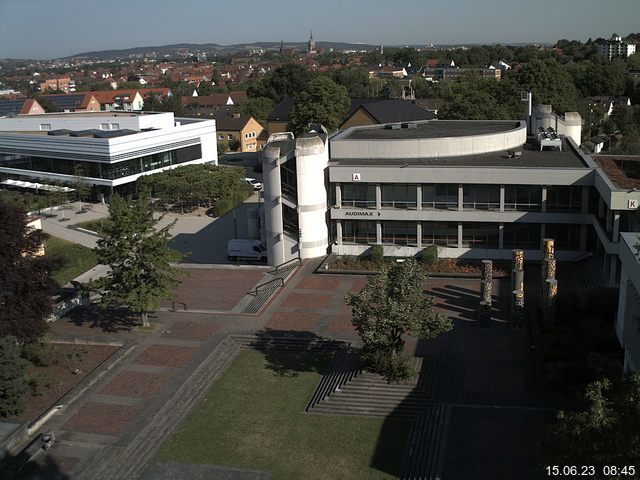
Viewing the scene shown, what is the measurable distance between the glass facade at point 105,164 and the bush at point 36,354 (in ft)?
123

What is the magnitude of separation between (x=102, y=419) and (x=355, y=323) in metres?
9.37

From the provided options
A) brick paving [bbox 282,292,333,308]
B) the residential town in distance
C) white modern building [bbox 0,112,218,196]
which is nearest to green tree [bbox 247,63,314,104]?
white modern building [bbox 0,112,218,196]

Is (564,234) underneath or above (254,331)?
above

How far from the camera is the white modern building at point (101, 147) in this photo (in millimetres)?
63656

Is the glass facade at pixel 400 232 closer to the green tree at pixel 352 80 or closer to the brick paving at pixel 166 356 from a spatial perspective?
the brick paving at pixel 166 356

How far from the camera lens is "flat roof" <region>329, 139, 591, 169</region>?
3959 cm

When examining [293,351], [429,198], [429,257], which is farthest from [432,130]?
[293,351]

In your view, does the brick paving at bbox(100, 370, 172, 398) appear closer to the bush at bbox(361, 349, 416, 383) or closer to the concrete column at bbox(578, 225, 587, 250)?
the bush at bbox(361, 349, 416, 383)

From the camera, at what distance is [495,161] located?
134ft

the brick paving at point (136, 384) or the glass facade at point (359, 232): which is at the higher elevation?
the glass facade at point (359, 232)

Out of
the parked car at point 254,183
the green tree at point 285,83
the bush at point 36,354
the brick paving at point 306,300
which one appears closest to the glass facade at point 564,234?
the brick paving at point 306,300

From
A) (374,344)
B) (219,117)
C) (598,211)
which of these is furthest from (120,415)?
(219,117)

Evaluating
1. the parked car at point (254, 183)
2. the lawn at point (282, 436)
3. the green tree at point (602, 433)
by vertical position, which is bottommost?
the lawn at point (282, 436)

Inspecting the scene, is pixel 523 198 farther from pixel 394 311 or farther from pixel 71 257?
pixel 71 257
